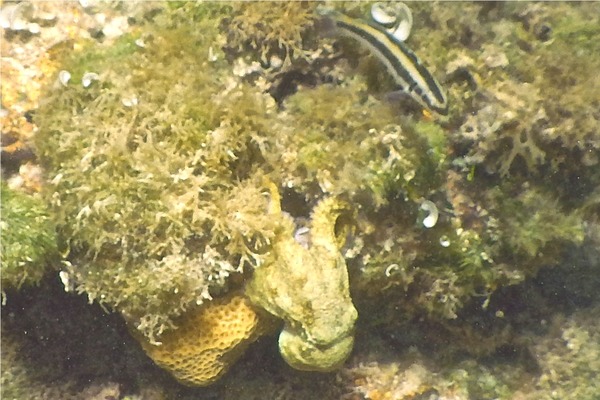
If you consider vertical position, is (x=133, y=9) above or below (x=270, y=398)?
above

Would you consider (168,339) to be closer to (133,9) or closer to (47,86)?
(47,86)

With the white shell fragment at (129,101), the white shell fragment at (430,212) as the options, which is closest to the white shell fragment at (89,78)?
the white shell fragment at (129,101)

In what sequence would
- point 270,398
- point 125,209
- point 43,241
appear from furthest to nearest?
point 270,398 → point 43,241 → point 125,209

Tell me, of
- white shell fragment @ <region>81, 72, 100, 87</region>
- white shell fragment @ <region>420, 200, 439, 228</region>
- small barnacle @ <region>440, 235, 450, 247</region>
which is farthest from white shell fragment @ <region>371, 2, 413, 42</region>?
white shell fragment @ <region>81, 72, 100, 87</region>

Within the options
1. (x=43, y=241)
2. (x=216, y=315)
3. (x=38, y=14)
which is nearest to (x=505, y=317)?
(x=216, y=315)

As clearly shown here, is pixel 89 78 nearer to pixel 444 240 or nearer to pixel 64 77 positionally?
pixel 64 77

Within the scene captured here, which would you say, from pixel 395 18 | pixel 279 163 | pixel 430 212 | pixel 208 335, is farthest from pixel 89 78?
pixel 430 212
